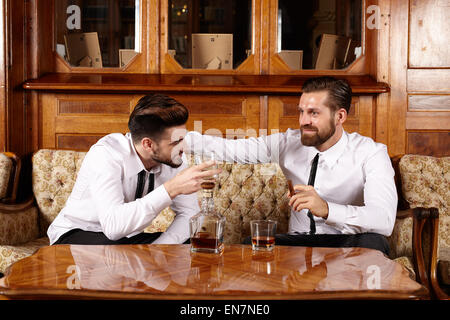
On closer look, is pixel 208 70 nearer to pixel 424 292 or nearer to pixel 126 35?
pixel 126 35

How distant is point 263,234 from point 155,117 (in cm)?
72

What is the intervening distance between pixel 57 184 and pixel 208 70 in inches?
51.9

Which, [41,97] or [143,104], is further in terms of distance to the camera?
[41,97]

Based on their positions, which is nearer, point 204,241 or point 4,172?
point 204,241

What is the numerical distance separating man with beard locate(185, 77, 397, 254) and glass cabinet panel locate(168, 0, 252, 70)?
1.18 meters

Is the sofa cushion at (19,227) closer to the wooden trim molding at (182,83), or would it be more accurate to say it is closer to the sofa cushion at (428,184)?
the wooden trim molding at (182,83)

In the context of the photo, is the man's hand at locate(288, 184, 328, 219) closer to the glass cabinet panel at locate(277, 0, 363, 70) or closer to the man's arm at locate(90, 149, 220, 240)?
the man's arm at locate(90, 149, 220, 240)

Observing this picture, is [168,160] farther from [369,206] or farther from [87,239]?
[369,206]

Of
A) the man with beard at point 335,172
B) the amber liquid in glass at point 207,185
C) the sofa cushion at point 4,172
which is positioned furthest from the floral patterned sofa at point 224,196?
the amber liquid in glass at point 207,185

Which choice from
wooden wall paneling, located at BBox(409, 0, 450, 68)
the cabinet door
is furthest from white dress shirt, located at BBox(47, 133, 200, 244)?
wooden wall paneling, located at BBox(409, 0, 450, 68)

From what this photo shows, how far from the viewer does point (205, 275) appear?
4.70 ft

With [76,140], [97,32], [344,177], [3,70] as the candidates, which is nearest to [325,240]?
[344,177]

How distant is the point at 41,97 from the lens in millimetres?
3596
